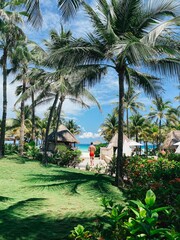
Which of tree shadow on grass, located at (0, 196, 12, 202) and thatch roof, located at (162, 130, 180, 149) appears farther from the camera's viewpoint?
thatch roof, located at (162, 130, 180, 149)

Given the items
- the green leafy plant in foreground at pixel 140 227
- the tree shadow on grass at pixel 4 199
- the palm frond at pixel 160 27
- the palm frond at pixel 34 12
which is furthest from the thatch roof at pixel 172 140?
the green leafy plant in foreground at pixel 140 227

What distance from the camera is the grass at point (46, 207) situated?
206 inches

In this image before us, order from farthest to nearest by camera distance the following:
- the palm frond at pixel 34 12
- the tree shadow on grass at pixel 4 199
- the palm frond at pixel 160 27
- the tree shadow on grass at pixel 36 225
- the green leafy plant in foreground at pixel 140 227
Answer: the tree shadow on grass at pixel 4 199
the palm frond at pixel 160 27
the palm frond at pixel 34 12
the tree shadow on grass at pixel 36 225
the green leafy plant in foreground at pixel 140 227

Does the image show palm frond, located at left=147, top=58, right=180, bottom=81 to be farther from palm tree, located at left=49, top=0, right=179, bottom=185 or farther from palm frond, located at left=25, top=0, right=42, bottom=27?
palm frond, located at left=25, top=0, right=42, bottom=27

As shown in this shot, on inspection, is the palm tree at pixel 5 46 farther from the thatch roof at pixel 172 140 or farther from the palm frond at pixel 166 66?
the thatch roof at pixel 172 140

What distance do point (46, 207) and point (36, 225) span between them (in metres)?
1.59

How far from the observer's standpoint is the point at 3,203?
7.35m

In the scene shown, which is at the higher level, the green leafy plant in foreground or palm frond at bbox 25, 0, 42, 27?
palm frond at bbox 25, 0, 42, 27

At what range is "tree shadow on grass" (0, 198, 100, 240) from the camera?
4.94m

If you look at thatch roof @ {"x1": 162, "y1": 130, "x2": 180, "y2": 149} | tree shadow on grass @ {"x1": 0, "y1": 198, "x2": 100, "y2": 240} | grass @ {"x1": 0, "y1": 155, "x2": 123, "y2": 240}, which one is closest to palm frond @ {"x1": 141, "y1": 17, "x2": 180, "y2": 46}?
grass @ {"x1": 0, "y1": 155, "x2": 123, "y2": 240}

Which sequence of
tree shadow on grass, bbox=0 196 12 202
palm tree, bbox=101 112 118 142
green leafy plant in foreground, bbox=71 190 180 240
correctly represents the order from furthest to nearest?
palm tree, bbox=101 112 118 142 → tree shadow on grass, bbox=0 196 12 202 → green leafy plant in foreground, bbox=71 190 180 240

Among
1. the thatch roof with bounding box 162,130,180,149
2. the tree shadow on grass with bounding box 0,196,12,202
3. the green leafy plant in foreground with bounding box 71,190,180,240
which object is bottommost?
the tree shadow on grass with bounding box 0,196,12,202

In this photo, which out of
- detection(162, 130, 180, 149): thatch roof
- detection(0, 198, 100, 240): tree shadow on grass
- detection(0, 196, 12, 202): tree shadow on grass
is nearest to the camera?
detection(0, 198, 100, 240): tree shadow on grass

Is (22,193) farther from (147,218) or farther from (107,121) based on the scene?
(107,121)
